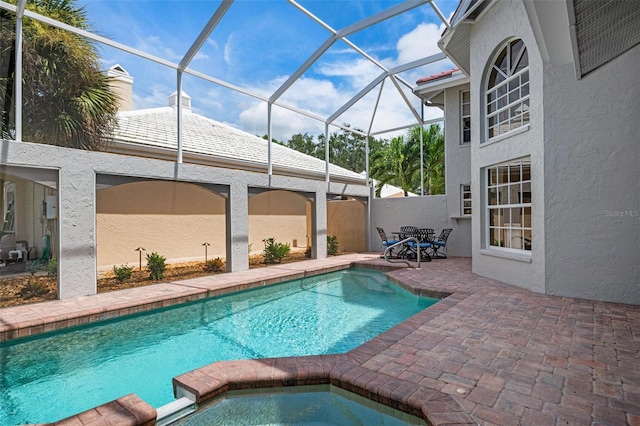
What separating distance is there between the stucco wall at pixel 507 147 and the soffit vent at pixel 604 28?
3.93 meters

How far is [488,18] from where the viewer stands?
923cm

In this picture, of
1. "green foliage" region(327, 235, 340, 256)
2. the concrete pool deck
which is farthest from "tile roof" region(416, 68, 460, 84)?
the concrete pool deck

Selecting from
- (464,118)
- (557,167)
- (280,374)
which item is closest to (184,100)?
(464,118)

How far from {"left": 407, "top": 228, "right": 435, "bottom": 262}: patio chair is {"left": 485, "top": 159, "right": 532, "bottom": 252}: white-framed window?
13.0 feet

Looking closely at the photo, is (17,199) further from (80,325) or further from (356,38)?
(356,38)

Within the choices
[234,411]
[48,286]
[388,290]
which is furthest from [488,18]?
[48,286]

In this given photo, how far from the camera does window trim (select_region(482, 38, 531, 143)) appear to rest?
8.39m

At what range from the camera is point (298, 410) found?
3.70 m

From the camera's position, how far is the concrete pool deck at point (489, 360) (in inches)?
130

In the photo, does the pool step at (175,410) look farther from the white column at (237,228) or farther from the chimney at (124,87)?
the chimney at (124,87)

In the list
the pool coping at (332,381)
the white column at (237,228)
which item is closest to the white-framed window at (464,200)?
the white column at (237,228)

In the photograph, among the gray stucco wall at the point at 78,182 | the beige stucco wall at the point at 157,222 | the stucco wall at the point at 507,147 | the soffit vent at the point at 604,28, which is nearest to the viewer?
the soffit vent at the point at 604,28

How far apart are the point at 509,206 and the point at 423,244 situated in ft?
16.2

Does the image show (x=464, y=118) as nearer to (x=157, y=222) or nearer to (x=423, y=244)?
(x=423, y=244)
